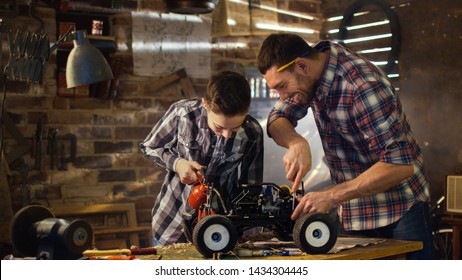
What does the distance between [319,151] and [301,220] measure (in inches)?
100

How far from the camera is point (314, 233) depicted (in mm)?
1872

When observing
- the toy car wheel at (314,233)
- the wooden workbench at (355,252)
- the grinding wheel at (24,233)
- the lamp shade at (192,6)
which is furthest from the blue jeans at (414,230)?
the lamp shade at (192,6)

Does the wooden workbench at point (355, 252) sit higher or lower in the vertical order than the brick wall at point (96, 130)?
lower

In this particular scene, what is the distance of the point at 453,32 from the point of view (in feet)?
12.1

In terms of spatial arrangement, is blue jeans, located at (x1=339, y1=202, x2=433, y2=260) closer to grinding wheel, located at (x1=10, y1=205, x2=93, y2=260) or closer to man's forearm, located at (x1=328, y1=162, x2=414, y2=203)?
man's forearm, located at (x1=328, y1=162, x2=414, y2=203)

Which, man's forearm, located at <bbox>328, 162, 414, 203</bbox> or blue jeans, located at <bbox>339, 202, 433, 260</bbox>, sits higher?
man's forearm, located at <bbox>328, 162, 414, 203</bbox>

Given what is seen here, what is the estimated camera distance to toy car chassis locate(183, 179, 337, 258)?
1.83 metres

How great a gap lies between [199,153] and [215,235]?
74 centimetres

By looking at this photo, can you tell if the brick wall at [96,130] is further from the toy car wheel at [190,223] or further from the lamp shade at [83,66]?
the toy car wheel at [190,223]

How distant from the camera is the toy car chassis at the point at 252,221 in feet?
6.01

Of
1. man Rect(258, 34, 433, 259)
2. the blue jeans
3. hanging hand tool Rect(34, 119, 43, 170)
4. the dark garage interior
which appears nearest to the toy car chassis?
man Rect(258, 34, 433, 259)

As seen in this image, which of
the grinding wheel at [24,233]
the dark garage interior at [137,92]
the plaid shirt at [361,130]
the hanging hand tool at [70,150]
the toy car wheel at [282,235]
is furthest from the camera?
the hanging hand tool at [70,150]

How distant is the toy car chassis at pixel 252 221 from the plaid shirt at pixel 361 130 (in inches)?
12.7
